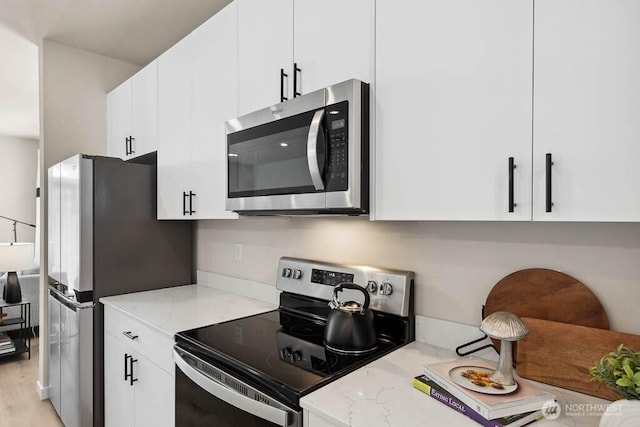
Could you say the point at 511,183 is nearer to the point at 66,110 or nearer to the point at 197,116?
the point at 197,116

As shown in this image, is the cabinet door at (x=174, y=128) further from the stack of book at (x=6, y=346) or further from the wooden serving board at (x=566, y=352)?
the stack of book at (x=6, y=346)

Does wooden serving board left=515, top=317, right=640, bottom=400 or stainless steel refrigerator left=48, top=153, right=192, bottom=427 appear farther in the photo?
stainless steel refrigerator left=48, top=153, right=192, bottom=427

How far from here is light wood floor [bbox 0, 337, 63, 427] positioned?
8.66 feet

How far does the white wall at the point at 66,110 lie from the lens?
288cm

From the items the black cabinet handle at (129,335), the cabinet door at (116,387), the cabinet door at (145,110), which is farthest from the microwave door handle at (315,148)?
the cabinet door at (145,110)

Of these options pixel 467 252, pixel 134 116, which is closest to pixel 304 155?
pixel 467 252

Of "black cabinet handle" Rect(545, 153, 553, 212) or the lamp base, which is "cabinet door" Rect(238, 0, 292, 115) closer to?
"black cabinet handle" Rect(545, 153, 553, 212)

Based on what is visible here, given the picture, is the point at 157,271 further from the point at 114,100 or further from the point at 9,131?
the point at 9,131

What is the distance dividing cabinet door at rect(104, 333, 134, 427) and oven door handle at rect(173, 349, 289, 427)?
0.68m

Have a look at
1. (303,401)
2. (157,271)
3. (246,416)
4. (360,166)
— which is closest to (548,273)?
(360,166)

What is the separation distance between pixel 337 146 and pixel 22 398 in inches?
131

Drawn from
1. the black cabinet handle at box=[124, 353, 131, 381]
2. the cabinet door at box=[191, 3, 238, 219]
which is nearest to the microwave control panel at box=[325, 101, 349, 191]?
the cabinet door at box=[191, 3, 238, 219]

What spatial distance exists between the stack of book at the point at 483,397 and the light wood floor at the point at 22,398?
109 inches

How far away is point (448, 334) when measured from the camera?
1371 mm
